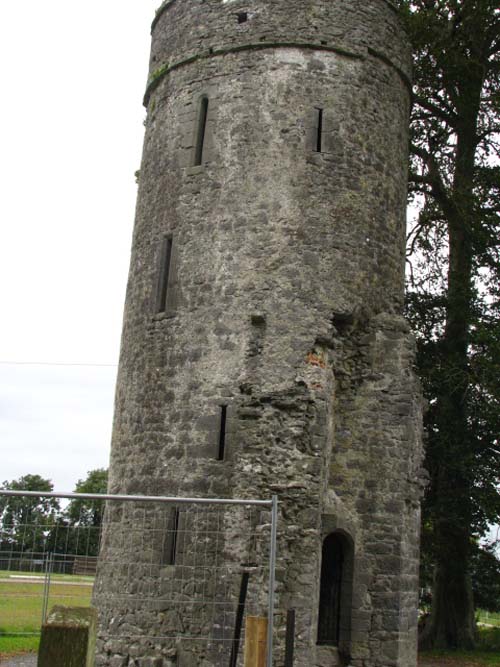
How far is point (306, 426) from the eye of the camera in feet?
42.7

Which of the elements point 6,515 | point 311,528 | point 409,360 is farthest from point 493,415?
point 6,515

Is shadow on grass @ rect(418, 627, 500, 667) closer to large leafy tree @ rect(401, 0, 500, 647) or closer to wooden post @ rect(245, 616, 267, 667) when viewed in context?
large leafy tree @ rect(401, 0, 500, 647)

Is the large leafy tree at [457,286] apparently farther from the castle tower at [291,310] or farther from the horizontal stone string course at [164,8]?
the castle tower at [291,310]

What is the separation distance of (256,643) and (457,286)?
46.4 feet

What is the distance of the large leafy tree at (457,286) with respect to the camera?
19125 mm

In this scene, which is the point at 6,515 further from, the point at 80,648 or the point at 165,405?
the point at 165,405

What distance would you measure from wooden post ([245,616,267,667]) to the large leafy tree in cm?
1104

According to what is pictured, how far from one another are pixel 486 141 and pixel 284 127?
10219mm

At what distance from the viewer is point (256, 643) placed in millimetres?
8055

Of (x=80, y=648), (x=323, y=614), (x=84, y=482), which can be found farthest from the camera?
(x=84, y=482)

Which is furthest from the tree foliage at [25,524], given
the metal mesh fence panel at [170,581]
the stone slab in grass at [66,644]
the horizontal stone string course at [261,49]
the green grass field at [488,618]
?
the green grass field at [488,618]

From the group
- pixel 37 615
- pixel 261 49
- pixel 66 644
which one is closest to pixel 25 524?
pixel 66 644

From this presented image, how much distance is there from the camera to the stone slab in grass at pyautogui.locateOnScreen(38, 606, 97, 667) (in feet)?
19.8

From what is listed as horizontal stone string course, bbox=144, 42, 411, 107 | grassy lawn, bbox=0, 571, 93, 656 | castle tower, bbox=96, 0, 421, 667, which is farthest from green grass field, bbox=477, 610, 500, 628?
horizontal stone string course, bbox=144, 42, 411, 107
